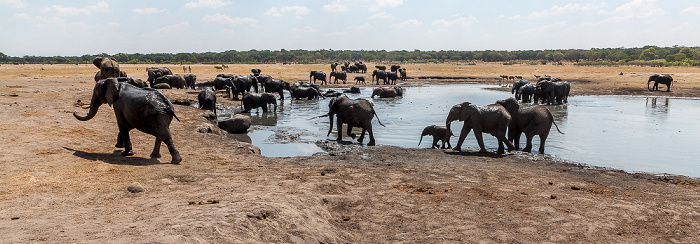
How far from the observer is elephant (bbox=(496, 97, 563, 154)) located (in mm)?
13039

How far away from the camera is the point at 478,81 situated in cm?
4962

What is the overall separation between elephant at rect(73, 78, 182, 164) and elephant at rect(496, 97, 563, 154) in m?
9.22

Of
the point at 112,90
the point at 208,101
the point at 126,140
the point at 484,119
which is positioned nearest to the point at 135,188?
the point at 126,140

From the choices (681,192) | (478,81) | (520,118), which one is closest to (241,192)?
(681,192)

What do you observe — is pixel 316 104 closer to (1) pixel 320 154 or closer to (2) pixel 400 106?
(2) pixel 400 106

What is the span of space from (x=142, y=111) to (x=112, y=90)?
101 centimetres

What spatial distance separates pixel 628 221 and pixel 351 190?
4017mm

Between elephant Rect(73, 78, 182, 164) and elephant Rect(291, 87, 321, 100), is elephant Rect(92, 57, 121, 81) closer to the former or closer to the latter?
elephant Rect(73, 78, 182, 164)

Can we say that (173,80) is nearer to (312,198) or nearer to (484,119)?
(484,119)

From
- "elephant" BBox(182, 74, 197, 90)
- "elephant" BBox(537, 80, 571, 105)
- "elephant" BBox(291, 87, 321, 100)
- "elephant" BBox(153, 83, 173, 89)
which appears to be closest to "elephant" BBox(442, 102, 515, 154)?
"elephant" BBox(537, 80, 571, 105)

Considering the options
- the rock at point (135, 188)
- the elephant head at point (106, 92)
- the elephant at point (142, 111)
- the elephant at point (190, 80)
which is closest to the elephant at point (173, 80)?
the elephant at point (190, 80)

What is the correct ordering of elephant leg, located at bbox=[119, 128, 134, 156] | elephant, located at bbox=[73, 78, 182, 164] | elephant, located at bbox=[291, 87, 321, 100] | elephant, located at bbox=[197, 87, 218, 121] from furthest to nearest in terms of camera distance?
elephant, located at bbox=[291, 87, 321, 100] < elephant, located at bbox=[197, 87, 218, 121] < elephant leg, located at bbox=[119, 128, 134, 156] < elephant, located at bbox=[73, 78, 182, 164]

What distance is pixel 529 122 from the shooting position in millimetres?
13227

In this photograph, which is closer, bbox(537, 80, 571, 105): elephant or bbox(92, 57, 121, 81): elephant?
bbox(92, 57, 121, 81): elephant
